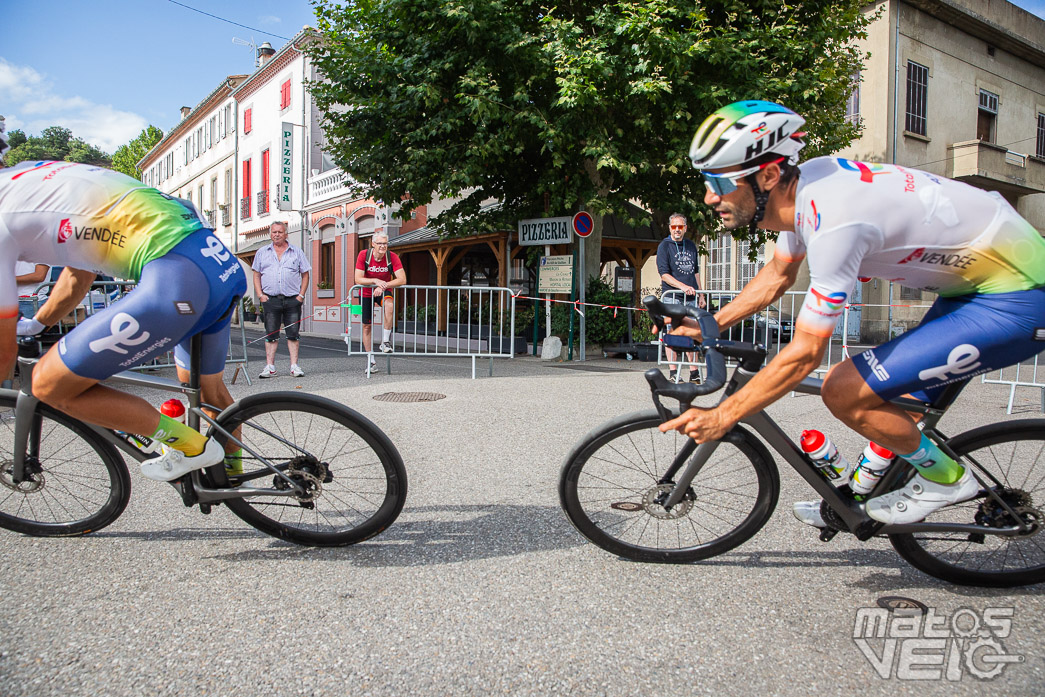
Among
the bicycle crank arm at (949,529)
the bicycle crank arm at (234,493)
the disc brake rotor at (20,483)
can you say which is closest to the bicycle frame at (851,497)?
the bicycle crank arm at (949,529)

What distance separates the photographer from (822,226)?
7.09 feet

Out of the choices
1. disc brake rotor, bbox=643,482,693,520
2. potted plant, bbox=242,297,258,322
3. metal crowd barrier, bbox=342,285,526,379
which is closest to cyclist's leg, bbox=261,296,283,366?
metal crowd barrier, bbox=342,285,526,379

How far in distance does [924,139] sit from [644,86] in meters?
14.3

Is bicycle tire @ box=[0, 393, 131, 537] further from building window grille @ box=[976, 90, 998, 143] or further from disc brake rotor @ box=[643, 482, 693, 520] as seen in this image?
building window grille @ box=[976, 90, 998, 143]

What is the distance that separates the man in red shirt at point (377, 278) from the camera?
930 centimetres

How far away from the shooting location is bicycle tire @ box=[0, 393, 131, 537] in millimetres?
2914

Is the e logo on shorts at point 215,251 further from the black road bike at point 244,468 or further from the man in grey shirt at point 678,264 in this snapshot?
the man in grey shirt at point 678,264

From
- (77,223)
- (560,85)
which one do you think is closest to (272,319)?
(560,85)

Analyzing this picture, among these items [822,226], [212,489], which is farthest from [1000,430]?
[212,489]

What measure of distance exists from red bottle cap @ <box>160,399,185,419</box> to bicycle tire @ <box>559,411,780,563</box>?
156cm

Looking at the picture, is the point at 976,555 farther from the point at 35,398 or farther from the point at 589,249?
the point at 589,249

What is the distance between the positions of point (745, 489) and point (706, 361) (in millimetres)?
625

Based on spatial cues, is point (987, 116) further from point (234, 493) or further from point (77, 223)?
point (77, 223)

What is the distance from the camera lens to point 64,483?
9.88ft
